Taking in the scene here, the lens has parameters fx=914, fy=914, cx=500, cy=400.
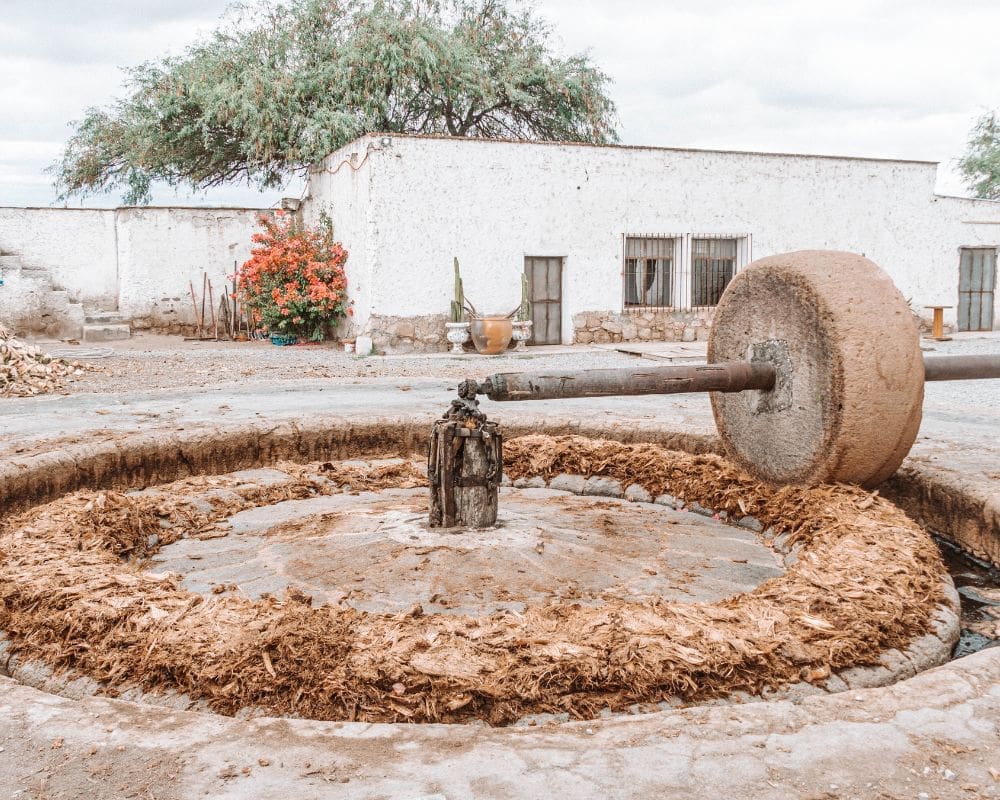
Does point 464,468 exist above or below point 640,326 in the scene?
below

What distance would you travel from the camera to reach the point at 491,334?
13.5 m

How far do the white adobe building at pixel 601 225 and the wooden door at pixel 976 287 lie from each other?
0.37 meters

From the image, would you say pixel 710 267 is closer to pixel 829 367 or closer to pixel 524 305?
pixel 524 305

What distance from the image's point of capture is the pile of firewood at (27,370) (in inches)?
332

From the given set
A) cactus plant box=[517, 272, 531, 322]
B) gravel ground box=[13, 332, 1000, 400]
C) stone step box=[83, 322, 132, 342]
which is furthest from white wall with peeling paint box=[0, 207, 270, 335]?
cactus plant box=[517, 272, 531, 322]

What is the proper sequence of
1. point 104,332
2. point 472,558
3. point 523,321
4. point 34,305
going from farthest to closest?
point 34,305, point 104,332, point 523,321, point 472,558

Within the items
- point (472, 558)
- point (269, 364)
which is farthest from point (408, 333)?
point (472, 558)

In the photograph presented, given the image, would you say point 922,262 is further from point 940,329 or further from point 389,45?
point 389,45

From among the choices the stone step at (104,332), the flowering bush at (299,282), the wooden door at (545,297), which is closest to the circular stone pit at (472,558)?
the wooden door at (545,297)

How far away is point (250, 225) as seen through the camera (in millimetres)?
18047

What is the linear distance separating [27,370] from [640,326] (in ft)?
31.3

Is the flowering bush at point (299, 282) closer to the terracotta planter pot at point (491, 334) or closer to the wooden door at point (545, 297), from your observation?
the terracotta planter pot at point (491, 334)

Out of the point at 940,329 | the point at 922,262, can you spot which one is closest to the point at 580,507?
the point at 940,329

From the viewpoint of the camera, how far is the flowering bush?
15008 mm
